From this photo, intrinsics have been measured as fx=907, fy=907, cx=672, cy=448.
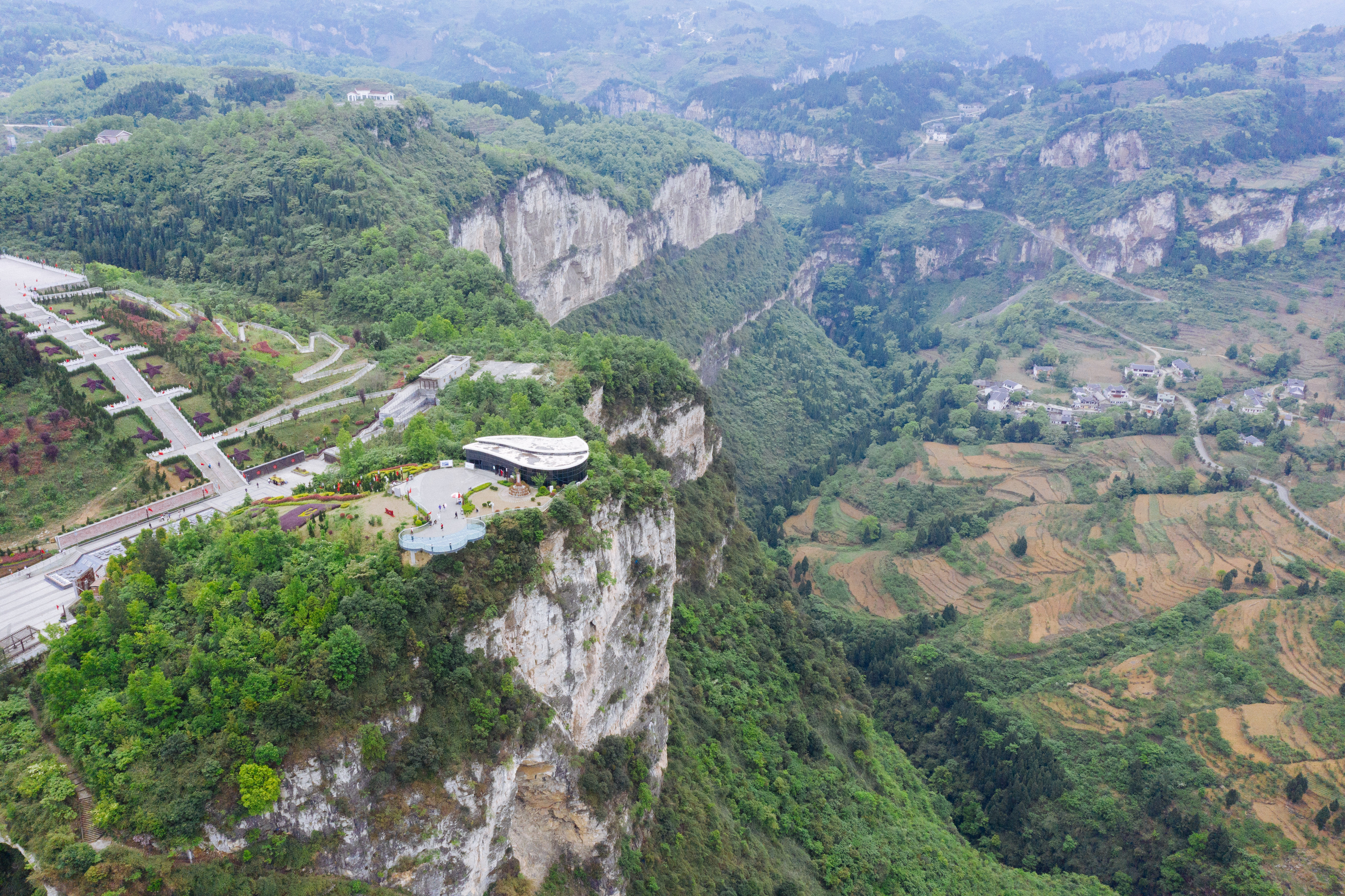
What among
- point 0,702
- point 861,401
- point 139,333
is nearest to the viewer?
point 0,702

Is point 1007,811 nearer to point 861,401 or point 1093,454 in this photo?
point 1093,454

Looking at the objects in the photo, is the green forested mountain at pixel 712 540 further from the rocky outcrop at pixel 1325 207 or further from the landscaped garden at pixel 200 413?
the landscaped garden at pixel 200 413

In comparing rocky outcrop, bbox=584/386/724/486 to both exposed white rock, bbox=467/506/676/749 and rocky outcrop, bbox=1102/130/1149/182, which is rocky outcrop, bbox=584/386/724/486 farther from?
rocky outcrop, bbox=1102/130/1149/182

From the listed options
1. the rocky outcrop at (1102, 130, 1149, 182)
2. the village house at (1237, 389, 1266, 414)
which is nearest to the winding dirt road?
the village house at (1237, 389, 1266, 414)

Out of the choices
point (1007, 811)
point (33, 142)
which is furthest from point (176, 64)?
point (1007, 811)

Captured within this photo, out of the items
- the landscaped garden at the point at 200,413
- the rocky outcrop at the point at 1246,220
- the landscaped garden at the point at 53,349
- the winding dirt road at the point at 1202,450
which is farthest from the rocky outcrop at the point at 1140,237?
the landscaped garden at the point at 53,349
